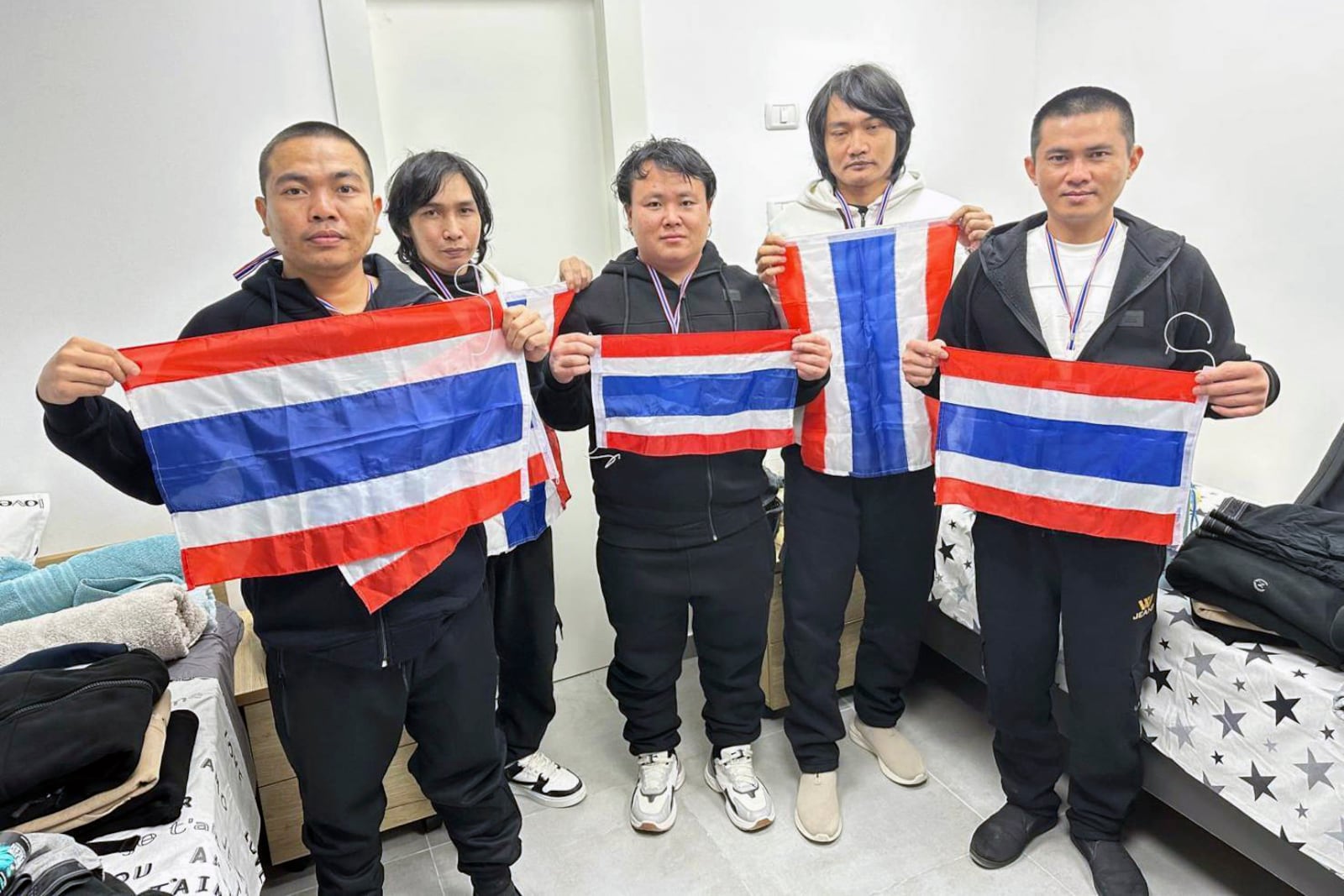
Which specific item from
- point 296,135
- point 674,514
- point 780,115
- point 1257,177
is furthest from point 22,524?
point 1257,177

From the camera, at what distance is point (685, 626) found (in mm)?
2244

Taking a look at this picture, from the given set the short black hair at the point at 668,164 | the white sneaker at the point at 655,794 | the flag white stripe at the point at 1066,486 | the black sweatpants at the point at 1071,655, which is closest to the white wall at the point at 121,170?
the short black hair at the point at 668,164

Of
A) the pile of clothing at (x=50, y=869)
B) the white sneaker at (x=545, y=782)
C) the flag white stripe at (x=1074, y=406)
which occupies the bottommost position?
the white sneaker at (x=545, y=782)

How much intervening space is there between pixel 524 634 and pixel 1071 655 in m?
1.32

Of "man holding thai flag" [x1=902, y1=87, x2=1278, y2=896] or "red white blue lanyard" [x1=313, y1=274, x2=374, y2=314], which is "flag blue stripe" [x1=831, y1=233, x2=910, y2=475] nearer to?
"man holding thai flag" [x1=902, y1=87, x2=1278, y2=896]

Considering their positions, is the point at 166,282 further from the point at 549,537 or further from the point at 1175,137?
the point at 1175,137

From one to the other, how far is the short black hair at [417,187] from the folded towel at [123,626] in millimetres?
993

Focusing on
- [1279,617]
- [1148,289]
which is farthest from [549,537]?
[1279,617]

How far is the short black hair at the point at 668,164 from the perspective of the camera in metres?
1.93

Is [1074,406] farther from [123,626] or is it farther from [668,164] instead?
[123,626]

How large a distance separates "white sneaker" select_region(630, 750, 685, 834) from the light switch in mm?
2125

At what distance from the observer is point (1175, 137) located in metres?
2.96

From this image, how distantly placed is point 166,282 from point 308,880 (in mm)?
1684

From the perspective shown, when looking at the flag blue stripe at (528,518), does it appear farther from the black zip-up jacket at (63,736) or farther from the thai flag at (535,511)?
the black zip-up jacket at (63,736)
